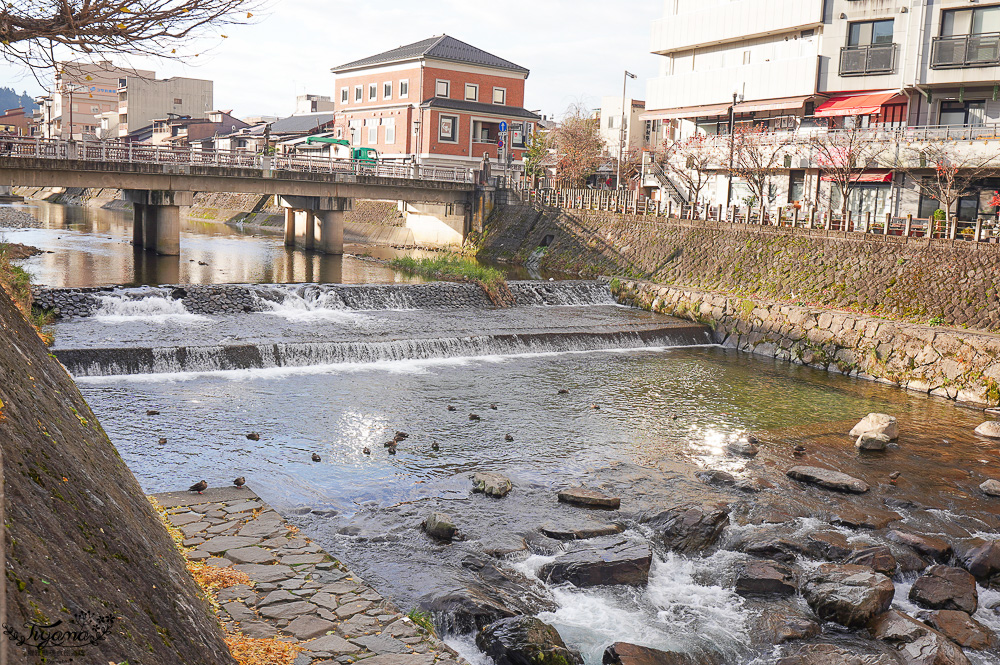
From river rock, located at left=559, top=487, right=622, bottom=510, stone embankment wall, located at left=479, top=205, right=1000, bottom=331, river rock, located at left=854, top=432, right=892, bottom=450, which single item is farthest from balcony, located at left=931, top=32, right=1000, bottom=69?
river rock, located at left=559, top=487, right=622, bottom=510

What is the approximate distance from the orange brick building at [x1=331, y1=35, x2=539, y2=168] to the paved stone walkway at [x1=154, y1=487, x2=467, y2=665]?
50390mm

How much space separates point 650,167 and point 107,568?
45297mm

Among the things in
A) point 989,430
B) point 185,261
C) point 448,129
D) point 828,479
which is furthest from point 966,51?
point 448,129

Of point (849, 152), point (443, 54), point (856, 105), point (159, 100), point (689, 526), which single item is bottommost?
point (689, 526)

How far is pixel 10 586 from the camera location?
3602 mm

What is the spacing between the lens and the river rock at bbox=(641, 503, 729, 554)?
11.4 meters

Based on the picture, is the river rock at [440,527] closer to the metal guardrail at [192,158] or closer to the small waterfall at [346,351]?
the small waterfall at [346,351]

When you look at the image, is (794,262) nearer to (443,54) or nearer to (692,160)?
(692,160)

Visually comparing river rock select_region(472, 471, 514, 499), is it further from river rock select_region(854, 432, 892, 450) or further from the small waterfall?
the small waterfall

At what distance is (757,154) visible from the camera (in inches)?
1476

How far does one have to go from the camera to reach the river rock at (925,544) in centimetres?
1138

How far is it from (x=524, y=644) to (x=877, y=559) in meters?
5.69

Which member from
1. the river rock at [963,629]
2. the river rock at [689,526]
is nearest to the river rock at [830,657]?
the river rock at [963,629]

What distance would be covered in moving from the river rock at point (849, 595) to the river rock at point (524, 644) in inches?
129
